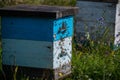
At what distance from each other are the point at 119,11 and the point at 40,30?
2.00m

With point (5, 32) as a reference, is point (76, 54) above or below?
below

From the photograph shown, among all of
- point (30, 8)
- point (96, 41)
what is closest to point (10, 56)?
point (30, 8)

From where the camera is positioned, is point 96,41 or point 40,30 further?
point 96,41

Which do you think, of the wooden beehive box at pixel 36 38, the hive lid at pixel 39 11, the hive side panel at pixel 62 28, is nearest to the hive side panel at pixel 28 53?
the wooden beehive box at pixel 36 38

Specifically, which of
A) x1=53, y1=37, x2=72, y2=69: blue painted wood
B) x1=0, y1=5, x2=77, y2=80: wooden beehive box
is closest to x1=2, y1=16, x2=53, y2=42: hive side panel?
x1=0, y1=5, x2=77, y2=80: wooden beehive box

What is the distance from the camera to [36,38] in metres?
4.07

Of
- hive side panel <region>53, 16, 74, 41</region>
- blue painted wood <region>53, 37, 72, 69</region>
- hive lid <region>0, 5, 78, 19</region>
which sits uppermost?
hive lid <region>0, 5, 78, 19</region>

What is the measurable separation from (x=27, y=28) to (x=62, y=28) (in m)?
0.34

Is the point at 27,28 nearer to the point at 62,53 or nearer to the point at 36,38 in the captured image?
the point at 36,38

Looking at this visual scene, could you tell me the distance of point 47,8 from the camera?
426 cm

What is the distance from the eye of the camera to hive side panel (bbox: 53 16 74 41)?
4048 millimetres

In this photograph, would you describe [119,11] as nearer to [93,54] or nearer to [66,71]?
[93,54]

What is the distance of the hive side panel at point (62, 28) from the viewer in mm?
4048

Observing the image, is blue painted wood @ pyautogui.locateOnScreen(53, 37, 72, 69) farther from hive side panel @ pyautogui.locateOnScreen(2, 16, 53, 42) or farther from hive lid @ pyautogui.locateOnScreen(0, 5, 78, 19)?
hive lid @ pyautogui.locateOnScreen(0, 5, 78, 19)
